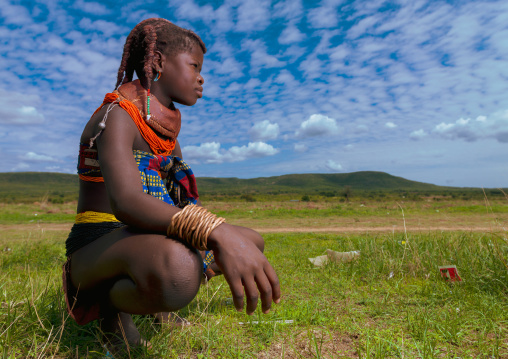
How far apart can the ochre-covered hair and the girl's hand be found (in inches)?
42.5

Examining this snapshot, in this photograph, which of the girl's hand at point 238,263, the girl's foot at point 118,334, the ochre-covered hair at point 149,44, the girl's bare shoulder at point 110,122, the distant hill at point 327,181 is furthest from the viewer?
the distant hill at point 327,181

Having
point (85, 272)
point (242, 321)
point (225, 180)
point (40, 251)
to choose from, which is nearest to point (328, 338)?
point (242, 321)

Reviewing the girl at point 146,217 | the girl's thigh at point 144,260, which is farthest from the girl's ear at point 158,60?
the girl's thigh at point 144,260

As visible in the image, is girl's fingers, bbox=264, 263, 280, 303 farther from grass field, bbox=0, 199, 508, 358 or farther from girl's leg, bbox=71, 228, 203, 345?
grass field, bbox=0, 199, 508, 358

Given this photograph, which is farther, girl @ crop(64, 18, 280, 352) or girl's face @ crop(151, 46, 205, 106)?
girl's face @ crop(151, 46, 205, 106)

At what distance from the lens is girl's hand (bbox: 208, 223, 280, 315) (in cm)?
129

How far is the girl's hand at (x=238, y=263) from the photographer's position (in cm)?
129

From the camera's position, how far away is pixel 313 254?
530cm

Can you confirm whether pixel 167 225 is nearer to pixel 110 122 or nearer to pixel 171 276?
pixel 171 276

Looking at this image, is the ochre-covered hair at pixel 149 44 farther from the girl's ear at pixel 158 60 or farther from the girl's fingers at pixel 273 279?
the girl's fingers at pixel 273 279

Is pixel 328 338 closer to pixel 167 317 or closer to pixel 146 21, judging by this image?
pixel 167 317

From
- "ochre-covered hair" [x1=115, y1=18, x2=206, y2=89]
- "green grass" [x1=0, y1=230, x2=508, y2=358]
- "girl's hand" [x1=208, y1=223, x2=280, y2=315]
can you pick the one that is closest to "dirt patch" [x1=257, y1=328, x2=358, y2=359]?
"green grass" [x1=0, y1=230, x2=508, y2=358]

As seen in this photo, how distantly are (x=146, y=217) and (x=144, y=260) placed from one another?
0.59ft

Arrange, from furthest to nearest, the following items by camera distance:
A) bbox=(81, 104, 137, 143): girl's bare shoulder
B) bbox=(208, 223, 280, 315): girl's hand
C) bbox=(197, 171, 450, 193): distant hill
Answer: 1. bbox=(197, 171, 450, 193): distant hill
2. bbox=(81, 104, 137, 143): girl's bare shoulder
3. bbox=(208, 223, 280, 315): girl's hand
